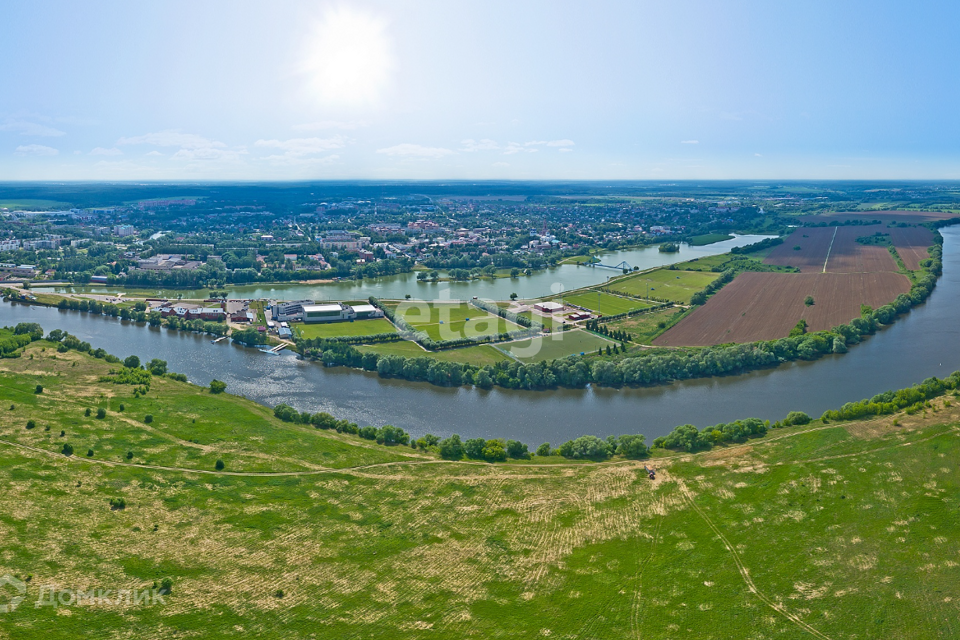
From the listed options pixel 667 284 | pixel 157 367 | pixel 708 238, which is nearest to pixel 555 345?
pixel 157 367

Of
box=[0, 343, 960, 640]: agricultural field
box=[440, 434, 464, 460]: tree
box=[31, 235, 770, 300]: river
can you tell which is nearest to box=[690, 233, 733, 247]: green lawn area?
box=[31, 235, 770, 300]: river

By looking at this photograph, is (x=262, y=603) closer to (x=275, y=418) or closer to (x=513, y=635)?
(x=513, y=635)

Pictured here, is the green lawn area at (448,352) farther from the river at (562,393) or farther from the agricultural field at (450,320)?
the river at (562,393)

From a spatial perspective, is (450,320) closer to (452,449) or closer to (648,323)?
(648,323)

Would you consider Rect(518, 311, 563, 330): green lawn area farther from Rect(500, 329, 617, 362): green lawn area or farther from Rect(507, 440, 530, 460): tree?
Rect(507, 440, 530, 460): tree

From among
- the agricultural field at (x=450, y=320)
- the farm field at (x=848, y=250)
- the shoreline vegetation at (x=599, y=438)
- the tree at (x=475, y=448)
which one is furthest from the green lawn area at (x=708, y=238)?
the tree at (x=475, y=448)

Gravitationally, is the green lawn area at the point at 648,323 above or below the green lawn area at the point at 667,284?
below
